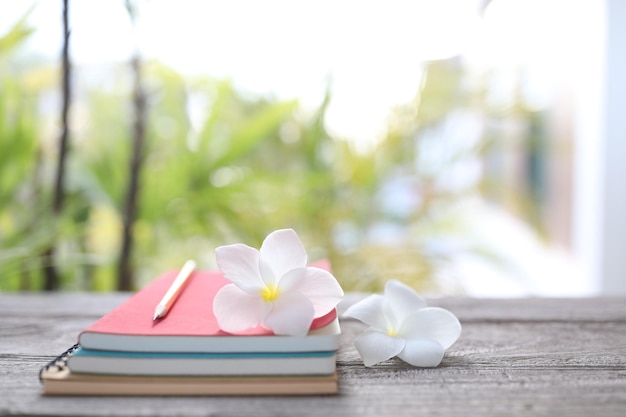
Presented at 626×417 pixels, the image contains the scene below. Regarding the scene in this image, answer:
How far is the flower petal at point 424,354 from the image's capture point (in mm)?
488

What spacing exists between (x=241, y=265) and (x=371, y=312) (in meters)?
0.13

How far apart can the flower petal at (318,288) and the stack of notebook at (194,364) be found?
28mm

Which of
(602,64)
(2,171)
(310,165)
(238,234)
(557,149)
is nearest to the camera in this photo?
(2,171)

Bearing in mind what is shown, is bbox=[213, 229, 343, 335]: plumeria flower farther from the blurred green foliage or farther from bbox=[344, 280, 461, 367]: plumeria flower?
the blurred green foliage

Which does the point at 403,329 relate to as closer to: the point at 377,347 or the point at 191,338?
the point at 377,347

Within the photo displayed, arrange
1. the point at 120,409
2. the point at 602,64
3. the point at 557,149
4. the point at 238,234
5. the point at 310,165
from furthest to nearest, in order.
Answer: the point at 557,149 → the point at 602,64 → the point at 310,165 → the point at 238,234 → the point at 120,409

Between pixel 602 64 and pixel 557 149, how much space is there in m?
0.55

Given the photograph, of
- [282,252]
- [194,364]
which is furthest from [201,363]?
[282,252]

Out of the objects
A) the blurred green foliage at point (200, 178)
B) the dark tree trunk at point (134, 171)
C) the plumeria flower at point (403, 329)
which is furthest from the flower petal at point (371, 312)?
the dark tree trunk at point (134, 171)

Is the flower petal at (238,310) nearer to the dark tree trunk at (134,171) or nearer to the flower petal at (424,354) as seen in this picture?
the flower petal at (424,354)

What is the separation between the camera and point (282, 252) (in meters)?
0.47

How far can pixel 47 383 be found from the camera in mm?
427

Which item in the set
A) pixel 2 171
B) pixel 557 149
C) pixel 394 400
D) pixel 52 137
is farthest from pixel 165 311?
pixel 557 149

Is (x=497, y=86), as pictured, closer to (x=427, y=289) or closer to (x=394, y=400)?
(x=427, y=289)
